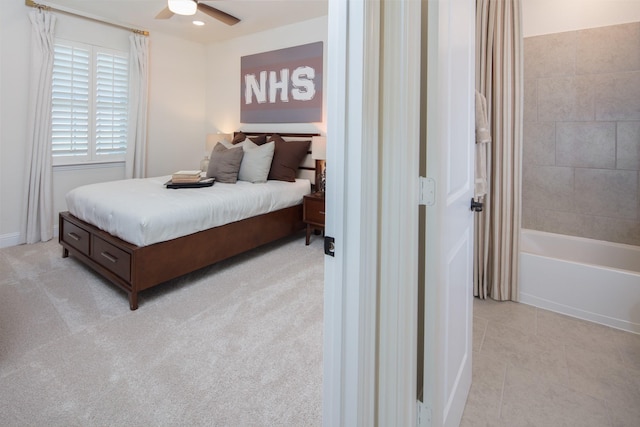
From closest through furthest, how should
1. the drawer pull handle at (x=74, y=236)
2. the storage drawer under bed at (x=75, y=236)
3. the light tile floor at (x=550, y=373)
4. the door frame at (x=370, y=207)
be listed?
the door frame at (x=370, y=207)
the light tile floor at (x=550, y=373)
the storage drawer under bed at (x=75, y=236)
the drawer pull handle at (x=74, y=236)

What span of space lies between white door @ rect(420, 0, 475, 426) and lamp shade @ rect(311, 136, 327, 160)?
7.78 feet

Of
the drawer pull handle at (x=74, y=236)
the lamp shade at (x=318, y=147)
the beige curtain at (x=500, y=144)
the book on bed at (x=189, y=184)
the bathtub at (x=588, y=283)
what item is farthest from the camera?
the lamp shade at (x=318, y=147)

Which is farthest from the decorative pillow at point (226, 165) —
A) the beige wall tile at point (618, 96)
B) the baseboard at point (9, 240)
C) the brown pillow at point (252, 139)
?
the beige wall tile at point (618, 96)

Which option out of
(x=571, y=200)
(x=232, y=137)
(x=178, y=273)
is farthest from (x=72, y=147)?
(x=571, y=200)

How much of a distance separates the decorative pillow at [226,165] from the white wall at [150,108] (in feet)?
5.01

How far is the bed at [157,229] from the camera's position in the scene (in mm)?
2479

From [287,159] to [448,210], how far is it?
10.1 ft

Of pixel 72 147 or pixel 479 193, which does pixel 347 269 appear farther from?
pixel 72 147

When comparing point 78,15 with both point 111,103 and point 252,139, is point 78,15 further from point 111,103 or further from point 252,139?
point 252,139

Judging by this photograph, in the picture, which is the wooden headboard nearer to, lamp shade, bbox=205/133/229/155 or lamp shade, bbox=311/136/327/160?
lamp shade, bbox=311/136/327/160

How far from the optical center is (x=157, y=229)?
250 cm

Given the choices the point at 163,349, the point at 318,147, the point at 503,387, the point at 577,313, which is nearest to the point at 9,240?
the point at 163,349

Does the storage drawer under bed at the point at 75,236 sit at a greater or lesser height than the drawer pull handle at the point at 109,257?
greater

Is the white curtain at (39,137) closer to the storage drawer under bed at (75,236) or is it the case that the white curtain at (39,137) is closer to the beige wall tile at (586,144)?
the storage drawer under bed at (75,236)
